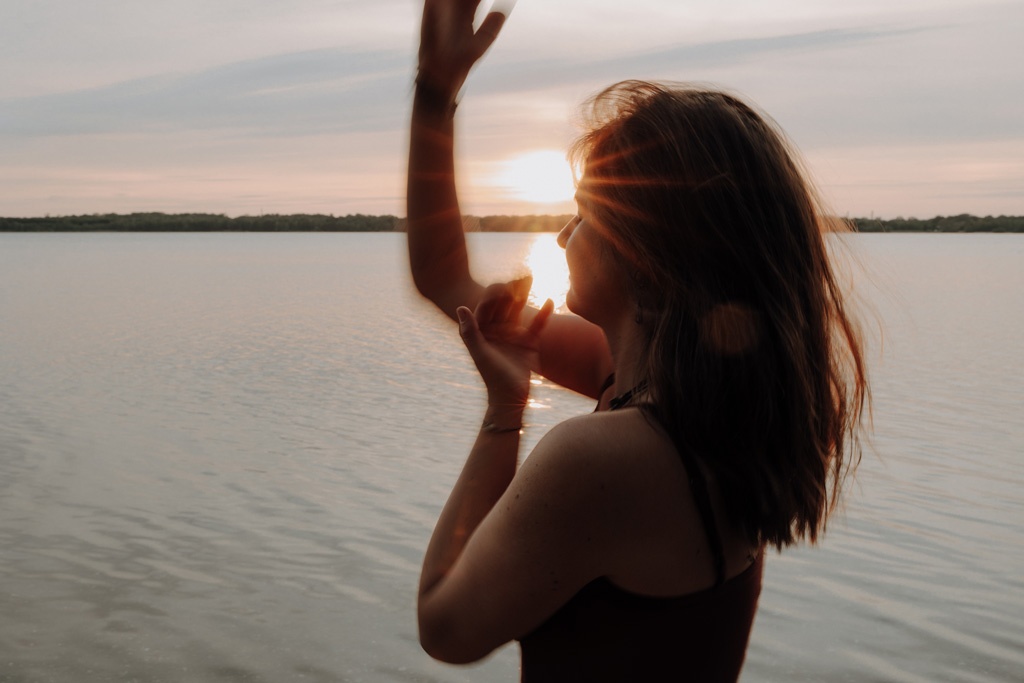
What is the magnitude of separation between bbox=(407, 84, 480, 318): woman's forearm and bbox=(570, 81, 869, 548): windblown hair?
1.04ft

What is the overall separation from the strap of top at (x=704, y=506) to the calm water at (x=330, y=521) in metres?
0.74

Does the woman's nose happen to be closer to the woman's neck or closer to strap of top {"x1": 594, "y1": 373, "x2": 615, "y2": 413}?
the woman's neck

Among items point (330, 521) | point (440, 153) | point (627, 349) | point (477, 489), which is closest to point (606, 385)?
point (627, 349)

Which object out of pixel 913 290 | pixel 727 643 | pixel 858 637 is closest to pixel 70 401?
pixel 858 637

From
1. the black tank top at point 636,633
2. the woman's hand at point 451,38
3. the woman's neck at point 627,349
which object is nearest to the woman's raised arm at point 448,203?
the woman's hand at point 451,38

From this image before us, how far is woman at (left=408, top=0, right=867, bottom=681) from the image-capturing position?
1.43 meters

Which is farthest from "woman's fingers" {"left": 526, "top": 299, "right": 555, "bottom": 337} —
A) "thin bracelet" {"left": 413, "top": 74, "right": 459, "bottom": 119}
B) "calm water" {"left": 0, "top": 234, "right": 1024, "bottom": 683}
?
"thin bracelet" {"left": 413, "top": 74, "right": 459, "bottom": 119}

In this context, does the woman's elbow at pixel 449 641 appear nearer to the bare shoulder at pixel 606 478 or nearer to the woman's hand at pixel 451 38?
the bare shoulder at pixel 606 478

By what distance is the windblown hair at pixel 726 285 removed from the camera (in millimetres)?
1522

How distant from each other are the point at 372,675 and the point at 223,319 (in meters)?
20.8

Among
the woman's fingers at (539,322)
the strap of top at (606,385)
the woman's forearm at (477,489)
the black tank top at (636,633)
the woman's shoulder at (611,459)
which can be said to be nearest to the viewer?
the woman's shoulder at (611,459)

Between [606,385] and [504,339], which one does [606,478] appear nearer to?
[504,339]

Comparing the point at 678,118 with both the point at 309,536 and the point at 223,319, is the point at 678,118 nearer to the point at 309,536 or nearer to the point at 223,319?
the point at 309,536

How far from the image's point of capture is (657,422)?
→ 1.48 metres
